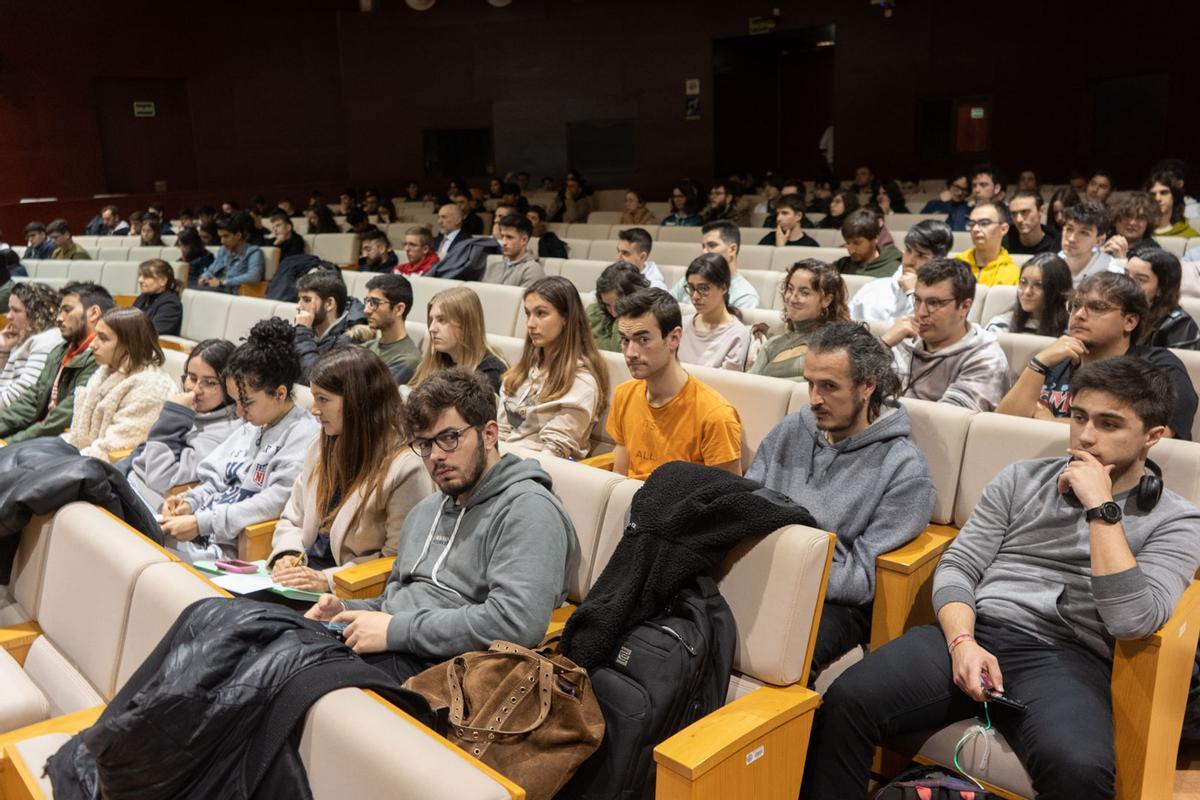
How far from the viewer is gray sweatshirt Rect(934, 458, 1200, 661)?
1.98m

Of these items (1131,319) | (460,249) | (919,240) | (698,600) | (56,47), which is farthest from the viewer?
(56,47)

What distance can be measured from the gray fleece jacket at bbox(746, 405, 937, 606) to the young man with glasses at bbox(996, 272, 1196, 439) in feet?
2.57

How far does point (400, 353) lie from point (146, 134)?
11.1m

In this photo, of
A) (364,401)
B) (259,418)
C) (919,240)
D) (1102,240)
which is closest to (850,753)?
(364,401)

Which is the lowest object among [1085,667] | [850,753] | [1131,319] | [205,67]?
[850,753]

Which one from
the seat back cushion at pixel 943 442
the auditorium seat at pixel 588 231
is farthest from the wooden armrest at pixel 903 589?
the auditorium seat at pixel 588 231

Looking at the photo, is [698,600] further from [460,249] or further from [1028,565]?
[460,249]

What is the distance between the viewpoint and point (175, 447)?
3568mm

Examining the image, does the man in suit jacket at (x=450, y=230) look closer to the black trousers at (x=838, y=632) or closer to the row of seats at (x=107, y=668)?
the row of seats at (x=107, y=668)

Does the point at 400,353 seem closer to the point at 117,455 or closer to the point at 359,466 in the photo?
the point at 117,455

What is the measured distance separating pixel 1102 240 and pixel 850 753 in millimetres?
3353

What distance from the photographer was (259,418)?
3.16m

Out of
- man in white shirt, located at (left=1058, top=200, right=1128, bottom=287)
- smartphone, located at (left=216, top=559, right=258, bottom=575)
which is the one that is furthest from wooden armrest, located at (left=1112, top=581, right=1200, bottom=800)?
man in white shirt, located at (left=1058, top=200, right=1128, bottom=287)

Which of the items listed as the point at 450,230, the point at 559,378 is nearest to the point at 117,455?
the point at 559,378
